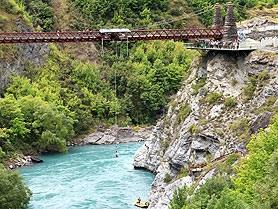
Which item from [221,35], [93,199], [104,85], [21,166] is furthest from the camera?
[104,85]

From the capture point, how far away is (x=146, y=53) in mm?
82500

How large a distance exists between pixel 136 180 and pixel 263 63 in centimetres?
1731

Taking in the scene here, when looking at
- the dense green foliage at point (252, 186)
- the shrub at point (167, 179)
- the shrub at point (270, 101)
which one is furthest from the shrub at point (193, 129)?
the dense green foliage at point (252, 186)

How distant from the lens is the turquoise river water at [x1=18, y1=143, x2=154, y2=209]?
122 feet

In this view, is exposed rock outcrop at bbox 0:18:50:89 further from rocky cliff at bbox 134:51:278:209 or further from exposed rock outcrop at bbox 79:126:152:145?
rocky cliff at bbox 134:51:278:209

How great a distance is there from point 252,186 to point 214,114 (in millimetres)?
16969

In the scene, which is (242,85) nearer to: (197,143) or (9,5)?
(197,143)

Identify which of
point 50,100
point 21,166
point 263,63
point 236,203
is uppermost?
point 263,63

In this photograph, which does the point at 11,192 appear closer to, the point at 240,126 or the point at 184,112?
the point at 184,112

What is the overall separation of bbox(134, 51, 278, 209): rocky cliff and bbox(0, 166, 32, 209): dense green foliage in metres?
9.89

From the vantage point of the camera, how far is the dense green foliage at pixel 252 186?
57.5 feet

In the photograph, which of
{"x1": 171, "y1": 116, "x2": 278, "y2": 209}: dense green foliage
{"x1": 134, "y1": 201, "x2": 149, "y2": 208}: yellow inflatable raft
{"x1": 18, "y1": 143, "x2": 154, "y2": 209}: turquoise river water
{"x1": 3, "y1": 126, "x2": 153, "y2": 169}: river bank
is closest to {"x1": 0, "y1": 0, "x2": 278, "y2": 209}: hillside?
{"x1": 171, "y1": 116, "x2": 278, "y2": 209}: dense green foliage

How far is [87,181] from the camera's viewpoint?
4334cm

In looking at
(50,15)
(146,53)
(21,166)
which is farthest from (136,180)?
(50,15)
